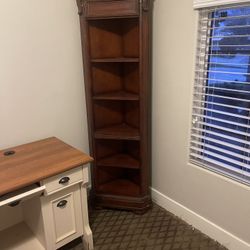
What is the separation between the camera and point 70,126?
2.27 meters

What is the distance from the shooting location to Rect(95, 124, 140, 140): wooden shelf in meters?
2.16

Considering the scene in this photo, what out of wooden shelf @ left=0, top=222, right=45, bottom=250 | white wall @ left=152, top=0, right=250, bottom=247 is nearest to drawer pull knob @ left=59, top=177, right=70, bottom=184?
wooden shelf @ left=0, top=222, right=45, bottom=250

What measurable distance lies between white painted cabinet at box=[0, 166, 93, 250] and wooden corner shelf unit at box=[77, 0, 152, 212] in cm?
48

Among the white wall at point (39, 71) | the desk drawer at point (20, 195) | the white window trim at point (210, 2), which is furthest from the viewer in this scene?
the white wall at point (39, 71)

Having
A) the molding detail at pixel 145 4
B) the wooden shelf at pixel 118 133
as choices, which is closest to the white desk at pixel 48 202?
the wooden shelf at pixel 118 133

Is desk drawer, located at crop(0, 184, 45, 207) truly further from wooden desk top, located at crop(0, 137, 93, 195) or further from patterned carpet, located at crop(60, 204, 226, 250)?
patterned carpet, located at crop(60, 204, 226, 250)

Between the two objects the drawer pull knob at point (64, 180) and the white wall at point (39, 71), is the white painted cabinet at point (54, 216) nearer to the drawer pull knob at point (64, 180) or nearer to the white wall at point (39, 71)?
the drawer pull knob at point (64, 180)

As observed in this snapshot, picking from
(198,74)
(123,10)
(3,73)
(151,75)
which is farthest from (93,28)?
(198,74)

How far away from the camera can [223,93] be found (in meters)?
1.78

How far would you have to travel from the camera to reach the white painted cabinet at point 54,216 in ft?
5.41

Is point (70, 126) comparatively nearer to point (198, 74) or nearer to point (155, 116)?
point (155, 116)

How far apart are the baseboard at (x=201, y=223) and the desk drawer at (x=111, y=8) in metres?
1.55

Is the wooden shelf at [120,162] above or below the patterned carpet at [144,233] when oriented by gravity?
above

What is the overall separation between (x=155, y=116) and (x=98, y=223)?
1.01 m
